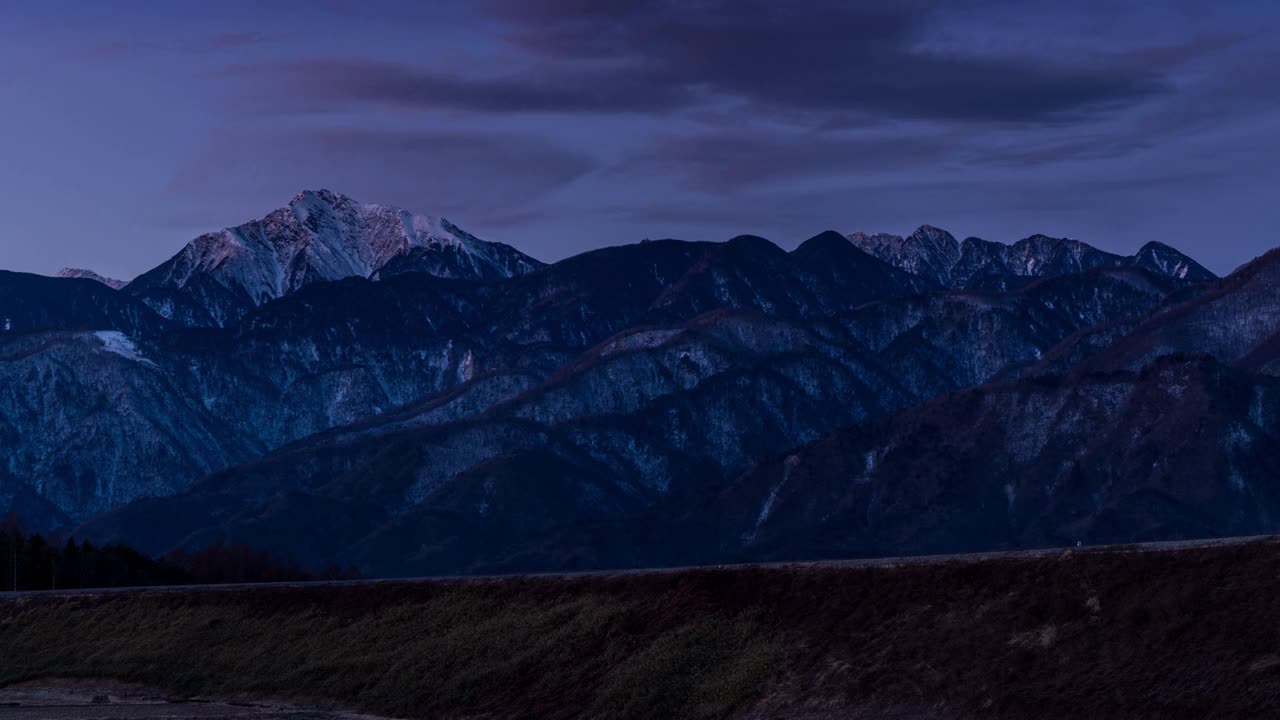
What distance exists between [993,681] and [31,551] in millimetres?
128628

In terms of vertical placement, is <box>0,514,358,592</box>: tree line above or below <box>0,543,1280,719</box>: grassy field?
above

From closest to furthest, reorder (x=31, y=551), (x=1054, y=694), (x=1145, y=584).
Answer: (x=1054, y=694) → (x=1145, y=584) → (x=31, y=551)

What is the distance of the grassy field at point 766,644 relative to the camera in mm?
65562

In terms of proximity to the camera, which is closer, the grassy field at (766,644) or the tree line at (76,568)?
the grassy field at (766,644)

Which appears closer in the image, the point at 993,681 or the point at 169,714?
the point at 993,681

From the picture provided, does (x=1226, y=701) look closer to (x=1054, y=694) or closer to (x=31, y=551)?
(x=1054, y=694)

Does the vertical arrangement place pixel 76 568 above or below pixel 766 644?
above

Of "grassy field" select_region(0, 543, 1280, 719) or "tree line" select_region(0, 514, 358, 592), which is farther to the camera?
"tree line" select_region(0, 514, 358, 592)

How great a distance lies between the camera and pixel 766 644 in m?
78.3

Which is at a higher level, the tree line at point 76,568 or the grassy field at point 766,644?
the tree line at point 76,568

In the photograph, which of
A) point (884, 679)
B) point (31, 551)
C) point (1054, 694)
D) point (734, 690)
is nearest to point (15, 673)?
point (734, 690)

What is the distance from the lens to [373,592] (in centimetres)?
10294

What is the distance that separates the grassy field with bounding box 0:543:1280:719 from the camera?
215ft

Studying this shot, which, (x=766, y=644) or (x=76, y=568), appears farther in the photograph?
(x=76, y=568)
